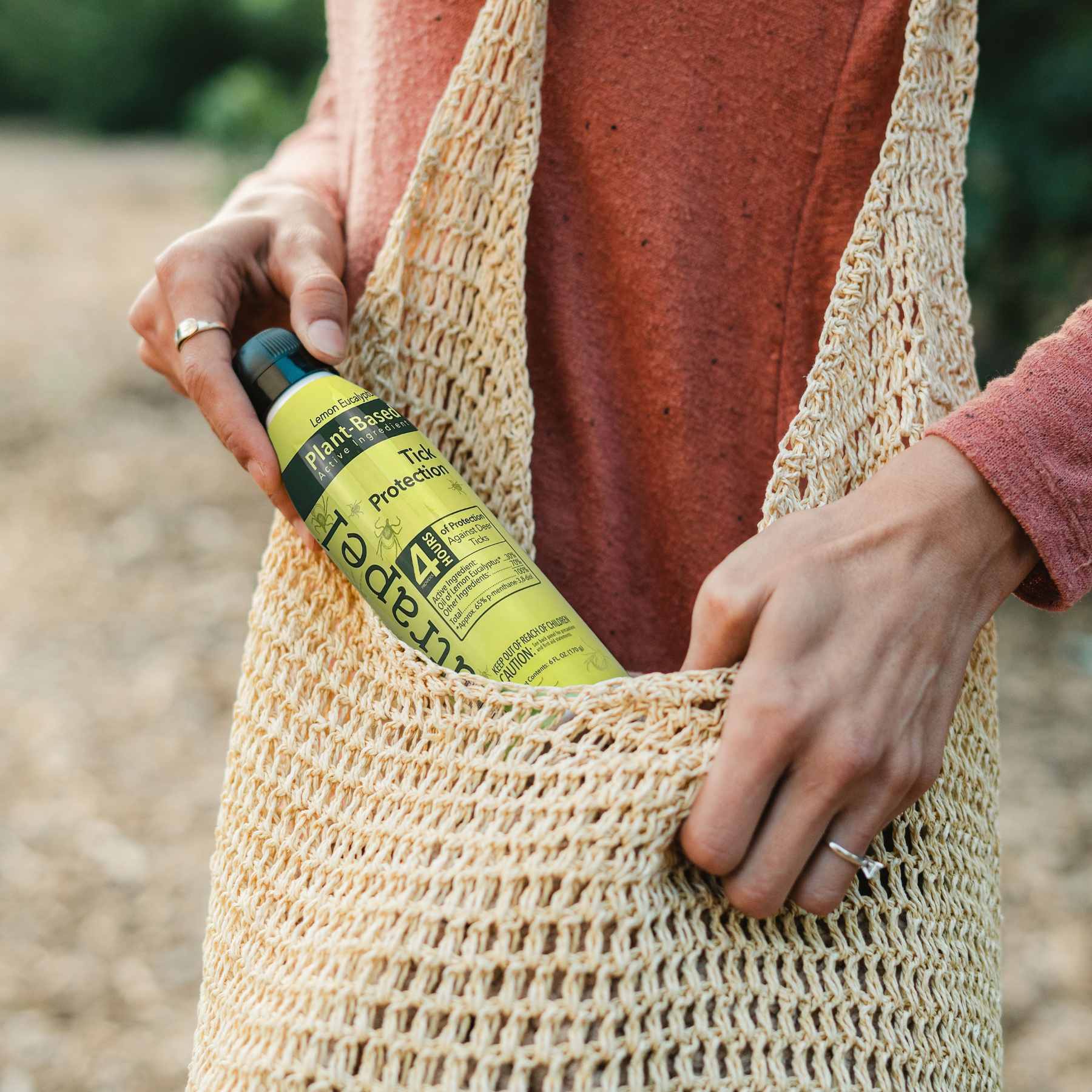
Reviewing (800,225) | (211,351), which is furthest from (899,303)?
(211,351)

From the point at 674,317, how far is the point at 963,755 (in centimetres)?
43

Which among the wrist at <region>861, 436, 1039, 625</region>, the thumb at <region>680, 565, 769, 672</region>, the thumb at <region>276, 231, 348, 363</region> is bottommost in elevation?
the thumb at <region>680, 565, 769, 672</region>

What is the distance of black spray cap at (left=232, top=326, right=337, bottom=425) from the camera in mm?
834

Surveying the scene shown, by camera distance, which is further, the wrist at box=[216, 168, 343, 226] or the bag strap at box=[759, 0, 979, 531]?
the wrist at box=[216, 168, 343, 226]

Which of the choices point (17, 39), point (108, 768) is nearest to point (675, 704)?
point (108, 768)

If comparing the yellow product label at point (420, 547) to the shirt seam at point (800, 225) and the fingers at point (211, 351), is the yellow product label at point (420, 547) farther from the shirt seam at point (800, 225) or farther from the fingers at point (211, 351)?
the shirt seam at point (800, 225)

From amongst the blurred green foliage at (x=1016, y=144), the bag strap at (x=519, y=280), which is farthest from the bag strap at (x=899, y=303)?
the blurred green foliage at (x=1016, y=144)

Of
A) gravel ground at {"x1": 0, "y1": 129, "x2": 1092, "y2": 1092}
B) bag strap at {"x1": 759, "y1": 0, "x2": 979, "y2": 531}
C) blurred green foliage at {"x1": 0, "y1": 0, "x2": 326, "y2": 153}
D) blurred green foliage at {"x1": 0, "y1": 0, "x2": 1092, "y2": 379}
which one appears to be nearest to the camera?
bag strap at {"x1": 759, "y1": 0, "x2": 979, "y2": 531}

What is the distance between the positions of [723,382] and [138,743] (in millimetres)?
Result: 2124

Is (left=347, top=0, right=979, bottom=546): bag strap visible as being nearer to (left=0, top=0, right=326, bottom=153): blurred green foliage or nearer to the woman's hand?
the woman's hand

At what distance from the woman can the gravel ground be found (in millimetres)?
1473

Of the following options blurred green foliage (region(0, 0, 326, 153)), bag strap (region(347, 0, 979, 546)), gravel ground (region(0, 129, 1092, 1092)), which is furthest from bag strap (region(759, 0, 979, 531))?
blurred green foliage (region(0, 0, 326, 153))

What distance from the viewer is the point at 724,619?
0.68 meters

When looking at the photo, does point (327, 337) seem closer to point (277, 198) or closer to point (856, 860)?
point (277, 198)
